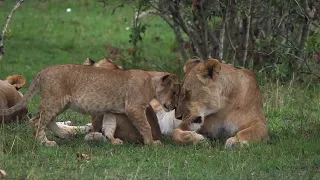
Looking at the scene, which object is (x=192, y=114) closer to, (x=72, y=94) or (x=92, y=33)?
(x=72, y=94)

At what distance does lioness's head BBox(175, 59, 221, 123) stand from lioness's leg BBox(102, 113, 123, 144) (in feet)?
1.92

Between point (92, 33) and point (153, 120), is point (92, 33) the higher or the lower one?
the lower one

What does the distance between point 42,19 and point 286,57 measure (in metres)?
8.93

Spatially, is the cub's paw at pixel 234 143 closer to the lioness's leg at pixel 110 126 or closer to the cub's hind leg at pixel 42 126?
the lioness's leg at pixel 110 126

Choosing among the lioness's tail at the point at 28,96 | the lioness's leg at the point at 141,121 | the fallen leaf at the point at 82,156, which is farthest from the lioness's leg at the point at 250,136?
the lioness's tail at the point at 28,96

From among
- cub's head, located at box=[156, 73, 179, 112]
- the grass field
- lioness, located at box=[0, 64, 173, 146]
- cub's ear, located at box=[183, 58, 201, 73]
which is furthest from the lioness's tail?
cub's ear, located at box=[183, 58, 201, 73]

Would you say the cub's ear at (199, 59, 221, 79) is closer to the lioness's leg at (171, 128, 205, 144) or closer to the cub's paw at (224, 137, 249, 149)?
the lioness's leg at (171, 128, 205, 144)

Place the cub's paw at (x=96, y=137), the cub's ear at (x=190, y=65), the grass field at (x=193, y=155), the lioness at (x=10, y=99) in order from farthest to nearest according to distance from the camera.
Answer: the lioness at (x=10, y=99) → the cub's ear at (x=190, y=65) → the cub's paw at (x=96, y=137) → the grass field at (x=193, y=155)

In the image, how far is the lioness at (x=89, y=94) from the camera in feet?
26.1

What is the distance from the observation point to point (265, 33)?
1317cm

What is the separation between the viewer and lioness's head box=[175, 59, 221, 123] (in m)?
8.28

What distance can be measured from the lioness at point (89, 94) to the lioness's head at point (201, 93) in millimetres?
332

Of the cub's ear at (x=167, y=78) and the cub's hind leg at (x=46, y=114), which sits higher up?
the cub's ear at (x=167, y=78)

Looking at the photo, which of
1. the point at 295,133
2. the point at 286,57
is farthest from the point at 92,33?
the point at 295,133
